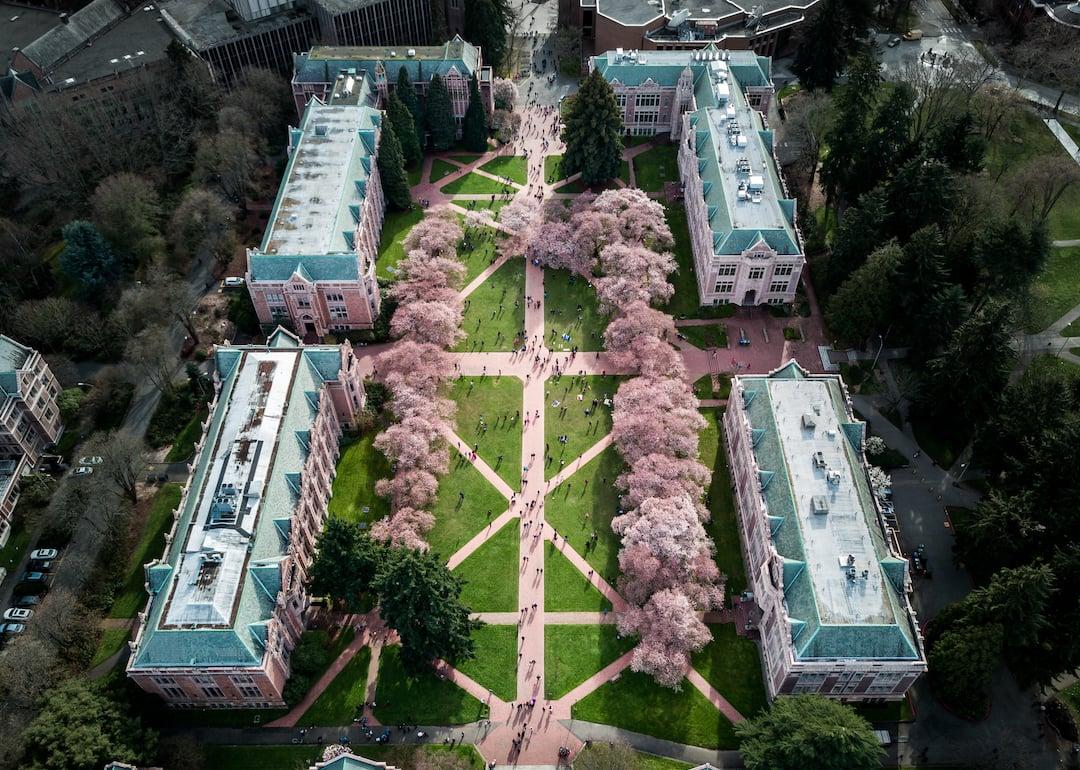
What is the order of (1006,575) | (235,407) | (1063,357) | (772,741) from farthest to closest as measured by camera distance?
(1063,357)
(235,407)
(1006,575)
(772,741)

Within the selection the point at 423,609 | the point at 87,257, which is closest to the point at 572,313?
the point at 423,609

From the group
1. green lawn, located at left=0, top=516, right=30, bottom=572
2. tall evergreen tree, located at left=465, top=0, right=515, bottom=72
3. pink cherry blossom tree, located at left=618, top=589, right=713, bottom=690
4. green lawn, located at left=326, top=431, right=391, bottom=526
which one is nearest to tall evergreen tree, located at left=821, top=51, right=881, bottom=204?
tall evergreen tree, located at left=465, top=0, right=515, bottom=72

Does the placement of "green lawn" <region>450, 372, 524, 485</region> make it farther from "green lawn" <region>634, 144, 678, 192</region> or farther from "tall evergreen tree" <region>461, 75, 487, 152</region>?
"tall evergreen tree" <region>461, 75, 487, 152</region>

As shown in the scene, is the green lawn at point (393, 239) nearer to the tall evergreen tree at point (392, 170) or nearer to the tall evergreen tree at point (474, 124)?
the tall evergreen tree at point (392, 170)

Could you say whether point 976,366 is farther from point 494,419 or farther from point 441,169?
point 441,169

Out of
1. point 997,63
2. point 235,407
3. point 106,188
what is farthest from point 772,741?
point 997,63

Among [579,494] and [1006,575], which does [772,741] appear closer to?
[1006,575]
